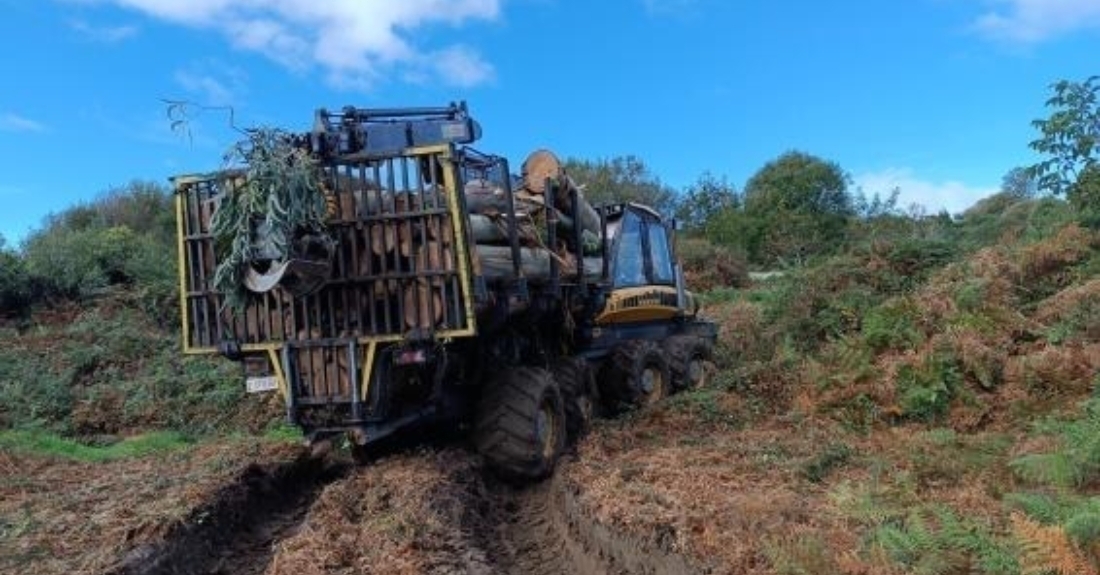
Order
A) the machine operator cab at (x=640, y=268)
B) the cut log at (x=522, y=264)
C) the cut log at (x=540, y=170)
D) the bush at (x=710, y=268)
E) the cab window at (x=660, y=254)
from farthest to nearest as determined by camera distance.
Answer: the bush at (x=710, y=268)
the cab window at (x=660, y=254)
the machine operator cab at (x=640, y=268)
the cut log at (x=540, y=170)
the cut log at (x=522, y=264)

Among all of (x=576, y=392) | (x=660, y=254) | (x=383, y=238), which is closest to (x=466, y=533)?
(x=383, y=238)

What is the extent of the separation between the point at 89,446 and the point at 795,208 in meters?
37.3

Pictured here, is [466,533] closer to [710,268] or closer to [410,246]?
[410,246]

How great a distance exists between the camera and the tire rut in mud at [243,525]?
6281 millimetres

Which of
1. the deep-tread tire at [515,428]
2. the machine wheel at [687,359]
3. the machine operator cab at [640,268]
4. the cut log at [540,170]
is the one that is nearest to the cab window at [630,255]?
the machine operator cab at [640,268]

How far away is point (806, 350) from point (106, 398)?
9466mm

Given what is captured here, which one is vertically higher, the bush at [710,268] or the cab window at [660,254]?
the bush at [710,268]

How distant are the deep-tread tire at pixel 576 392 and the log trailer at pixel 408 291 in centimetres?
3

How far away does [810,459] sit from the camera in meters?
7.00

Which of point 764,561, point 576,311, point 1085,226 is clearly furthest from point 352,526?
point 1085,226

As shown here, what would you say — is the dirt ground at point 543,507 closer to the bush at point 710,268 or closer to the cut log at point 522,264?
the cut log at point 522,264

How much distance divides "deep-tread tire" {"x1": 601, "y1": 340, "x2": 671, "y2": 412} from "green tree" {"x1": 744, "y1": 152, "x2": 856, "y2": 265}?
25908 mm

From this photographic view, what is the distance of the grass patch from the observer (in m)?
11.1

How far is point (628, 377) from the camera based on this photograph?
464 inches
